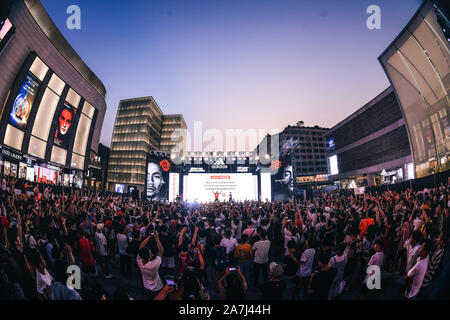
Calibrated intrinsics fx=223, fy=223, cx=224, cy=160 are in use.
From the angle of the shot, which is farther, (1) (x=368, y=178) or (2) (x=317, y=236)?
(1) (x=368, y=178)

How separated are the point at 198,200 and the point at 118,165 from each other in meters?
50.4

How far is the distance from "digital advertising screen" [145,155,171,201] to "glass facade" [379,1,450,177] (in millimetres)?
25008

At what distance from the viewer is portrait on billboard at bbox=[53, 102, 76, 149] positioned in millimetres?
29859

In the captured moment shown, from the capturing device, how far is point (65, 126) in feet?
102

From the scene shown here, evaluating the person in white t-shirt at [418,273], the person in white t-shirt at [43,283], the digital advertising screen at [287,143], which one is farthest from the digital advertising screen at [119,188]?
the digital advertising screen at [287,143]

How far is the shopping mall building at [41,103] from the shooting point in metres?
21.4

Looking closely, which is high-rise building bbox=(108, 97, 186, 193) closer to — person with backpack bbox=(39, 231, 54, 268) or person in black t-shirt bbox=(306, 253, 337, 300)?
person with backpack bbox=(39, 231, 54, 268)

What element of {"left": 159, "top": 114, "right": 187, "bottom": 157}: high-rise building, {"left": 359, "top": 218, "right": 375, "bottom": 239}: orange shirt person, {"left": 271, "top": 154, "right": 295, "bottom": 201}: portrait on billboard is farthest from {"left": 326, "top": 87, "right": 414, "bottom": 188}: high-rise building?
{"left": 159, "top": 114, "right": 187, "bottom": 157}: high-rise building

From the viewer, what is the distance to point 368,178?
39781 mm

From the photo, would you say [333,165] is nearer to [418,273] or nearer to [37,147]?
[418,273]

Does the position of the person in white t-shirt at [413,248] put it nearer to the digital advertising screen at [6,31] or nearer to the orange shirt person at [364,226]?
the orange shirt person at [364,226]

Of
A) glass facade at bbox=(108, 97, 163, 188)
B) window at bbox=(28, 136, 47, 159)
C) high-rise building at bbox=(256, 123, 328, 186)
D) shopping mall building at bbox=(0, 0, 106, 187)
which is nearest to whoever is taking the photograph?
shopping mall building at bbox=(0, 0, 106, 187)
